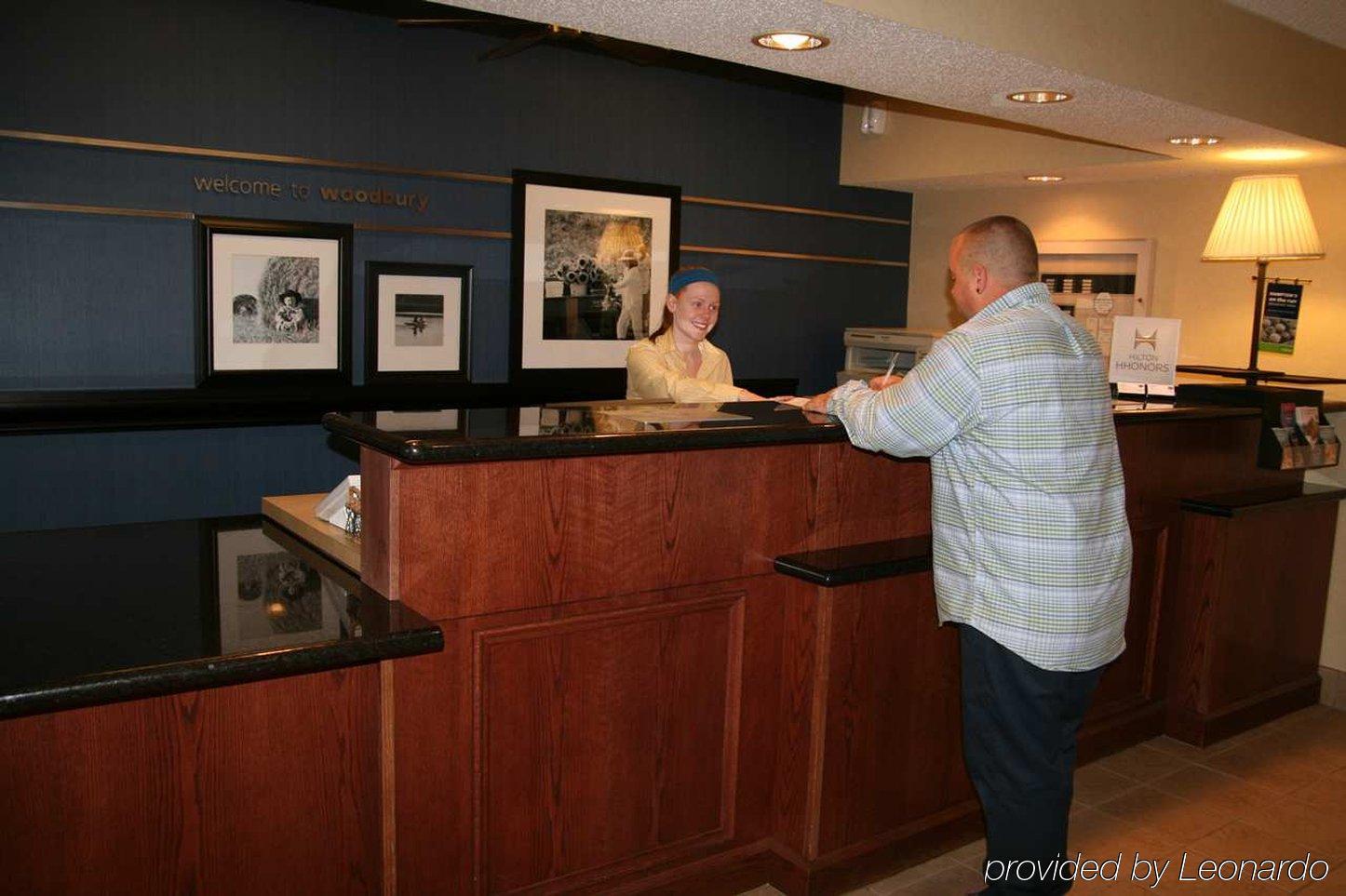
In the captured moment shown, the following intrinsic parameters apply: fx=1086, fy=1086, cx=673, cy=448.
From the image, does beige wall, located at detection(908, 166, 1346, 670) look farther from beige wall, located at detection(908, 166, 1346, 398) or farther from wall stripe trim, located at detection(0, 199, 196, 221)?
wall stripe trim, located at detection(0, 199, 196, 221)

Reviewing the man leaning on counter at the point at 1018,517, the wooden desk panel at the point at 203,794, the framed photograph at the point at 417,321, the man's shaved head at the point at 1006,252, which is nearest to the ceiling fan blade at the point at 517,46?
the framed photograph at the point at 417,321

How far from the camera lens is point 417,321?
4.85 meters

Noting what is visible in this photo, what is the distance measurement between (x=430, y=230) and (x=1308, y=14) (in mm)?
3527

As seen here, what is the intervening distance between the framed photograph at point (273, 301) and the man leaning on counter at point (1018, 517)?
108 inches

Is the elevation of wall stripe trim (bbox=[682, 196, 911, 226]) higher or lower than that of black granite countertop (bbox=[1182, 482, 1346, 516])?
higher

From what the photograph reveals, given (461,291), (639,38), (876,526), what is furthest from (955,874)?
(461,291)

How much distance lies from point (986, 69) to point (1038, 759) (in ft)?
6.61

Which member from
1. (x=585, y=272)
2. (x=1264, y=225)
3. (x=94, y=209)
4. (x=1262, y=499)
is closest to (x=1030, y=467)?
(x=1262, y=499)

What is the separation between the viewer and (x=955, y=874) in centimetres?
311

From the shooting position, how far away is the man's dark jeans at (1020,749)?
254 cm

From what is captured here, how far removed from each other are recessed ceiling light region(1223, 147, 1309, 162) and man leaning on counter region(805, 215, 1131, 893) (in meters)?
2.53

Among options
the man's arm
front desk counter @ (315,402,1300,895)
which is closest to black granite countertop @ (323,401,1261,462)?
front desk counter @ (315,402,1300,895)

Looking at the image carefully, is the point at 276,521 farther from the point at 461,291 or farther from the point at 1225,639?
the point at 1225,639

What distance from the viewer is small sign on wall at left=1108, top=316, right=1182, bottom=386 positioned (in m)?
4.07
